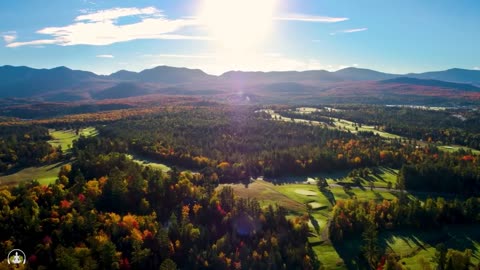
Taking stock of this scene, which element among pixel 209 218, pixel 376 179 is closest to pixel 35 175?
pixel 209 218

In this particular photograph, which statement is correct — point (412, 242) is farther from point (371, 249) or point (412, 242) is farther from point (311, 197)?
point (311, 197)

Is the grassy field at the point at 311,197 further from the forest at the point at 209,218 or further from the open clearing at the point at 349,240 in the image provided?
the forest at the point at 209,218

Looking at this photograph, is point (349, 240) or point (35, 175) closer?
point (349, 240)

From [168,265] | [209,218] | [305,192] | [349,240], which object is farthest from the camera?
[305,192]

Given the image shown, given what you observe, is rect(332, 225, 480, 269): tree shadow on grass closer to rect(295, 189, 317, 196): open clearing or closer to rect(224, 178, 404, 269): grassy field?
rect(224, 178, 404, 269): grassy field

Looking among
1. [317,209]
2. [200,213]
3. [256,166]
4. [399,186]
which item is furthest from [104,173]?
[399,186]

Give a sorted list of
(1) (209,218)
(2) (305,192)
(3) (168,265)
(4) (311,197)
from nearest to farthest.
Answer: (3) (168,265)
(1) (209,218)
(4) (311,197)
(2) (305,192)

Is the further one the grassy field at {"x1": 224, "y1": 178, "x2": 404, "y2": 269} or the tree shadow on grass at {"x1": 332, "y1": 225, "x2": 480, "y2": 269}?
the grassy field at {"x1": 224, "y1": 178, "x2": 404, "y2": 269}

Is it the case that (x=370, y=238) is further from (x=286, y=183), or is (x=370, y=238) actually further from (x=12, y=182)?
(x=12, y=182)

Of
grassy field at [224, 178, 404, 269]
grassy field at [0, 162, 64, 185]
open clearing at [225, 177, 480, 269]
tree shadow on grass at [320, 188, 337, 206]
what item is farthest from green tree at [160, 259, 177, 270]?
grassy field at [0, 162, 64, 185]
